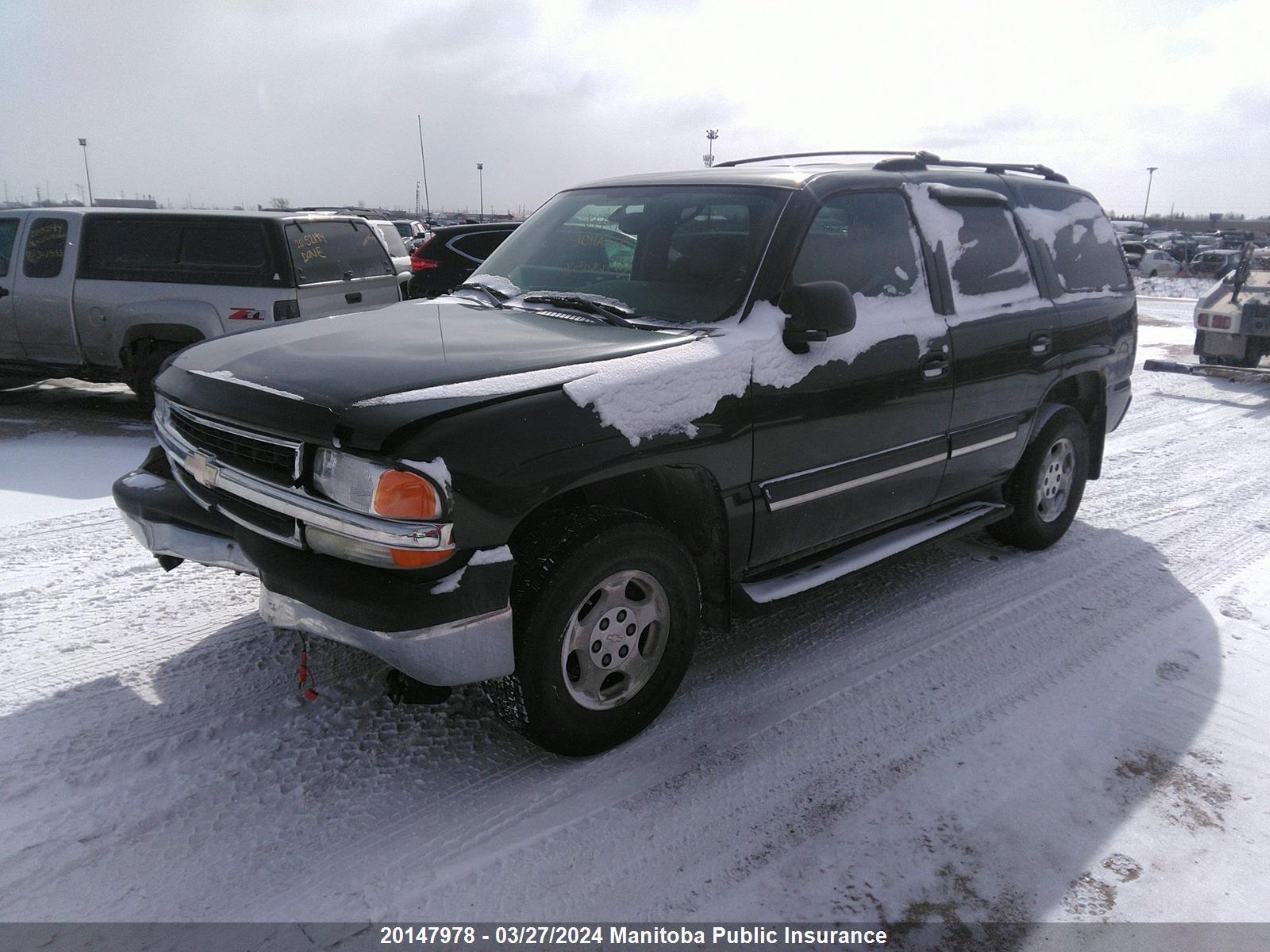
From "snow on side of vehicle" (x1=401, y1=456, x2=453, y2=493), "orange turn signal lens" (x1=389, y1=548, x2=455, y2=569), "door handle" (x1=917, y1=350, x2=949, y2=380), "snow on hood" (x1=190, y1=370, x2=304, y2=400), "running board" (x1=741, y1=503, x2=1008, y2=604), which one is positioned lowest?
"running board" (x1=741, y1=503, x2=1008, y2=604)

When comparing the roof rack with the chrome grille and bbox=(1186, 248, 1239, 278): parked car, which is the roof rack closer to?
the chrome grille

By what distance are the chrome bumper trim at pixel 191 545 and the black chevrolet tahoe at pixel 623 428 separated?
12 millimetres

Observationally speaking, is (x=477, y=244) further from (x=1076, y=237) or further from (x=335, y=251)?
(x=1076, y=237)

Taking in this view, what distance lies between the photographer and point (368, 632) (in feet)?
8.55

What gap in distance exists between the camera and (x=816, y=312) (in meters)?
3.22

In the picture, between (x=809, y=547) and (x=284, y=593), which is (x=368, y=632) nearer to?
(x=284, y=593)

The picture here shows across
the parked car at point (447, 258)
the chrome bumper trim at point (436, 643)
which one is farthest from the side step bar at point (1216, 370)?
the chrome bumper trim at point (436, 643)

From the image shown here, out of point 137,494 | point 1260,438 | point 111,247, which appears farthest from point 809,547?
point 111,247

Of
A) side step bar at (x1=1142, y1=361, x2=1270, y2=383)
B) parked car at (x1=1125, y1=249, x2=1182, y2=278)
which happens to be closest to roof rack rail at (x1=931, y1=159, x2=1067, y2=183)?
side step bar at (x1=1142, y1=361, x2=1270, y2=383)

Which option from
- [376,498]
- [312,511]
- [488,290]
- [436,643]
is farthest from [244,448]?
[488,290]

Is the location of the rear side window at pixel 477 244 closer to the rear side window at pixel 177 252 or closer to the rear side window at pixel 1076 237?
the rear side window at pixel 177 252

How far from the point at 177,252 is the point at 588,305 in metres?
5.72

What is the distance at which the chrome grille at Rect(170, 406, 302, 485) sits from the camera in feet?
8.95

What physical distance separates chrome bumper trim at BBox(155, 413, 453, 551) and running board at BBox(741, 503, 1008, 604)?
135 centimetres
